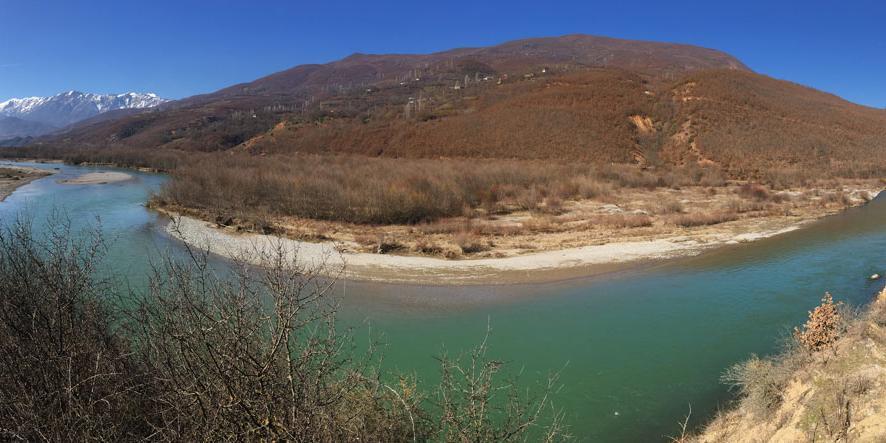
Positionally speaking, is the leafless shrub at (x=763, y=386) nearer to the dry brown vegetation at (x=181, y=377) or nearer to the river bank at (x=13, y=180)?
the dry brown vegetation at (x=181, y=377)

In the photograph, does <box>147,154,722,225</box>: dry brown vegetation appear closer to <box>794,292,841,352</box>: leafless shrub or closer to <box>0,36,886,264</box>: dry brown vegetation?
<box>0,36,886,264</box>: dry brown vegetation

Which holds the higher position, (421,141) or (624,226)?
(421,141)

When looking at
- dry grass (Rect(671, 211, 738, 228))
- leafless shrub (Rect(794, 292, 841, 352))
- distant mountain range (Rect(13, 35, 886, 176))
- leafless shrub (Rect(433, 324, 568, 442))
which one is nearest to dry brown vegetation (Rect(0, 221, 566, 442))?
leafless shrub (Rect(433, 324, 568, 442))

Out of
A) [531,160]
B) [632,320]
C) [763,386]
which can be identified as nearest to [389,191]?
[632,320]

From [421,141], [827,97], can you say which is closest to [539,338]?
[421,141]

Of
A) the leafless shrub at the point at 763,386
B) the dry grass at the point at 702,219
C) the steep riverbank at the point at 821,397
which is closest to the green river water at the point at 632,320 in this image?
the leafless shrub at the point at 763,386

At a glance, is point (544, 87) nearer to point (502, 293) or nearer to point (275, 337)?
point (502, 293)

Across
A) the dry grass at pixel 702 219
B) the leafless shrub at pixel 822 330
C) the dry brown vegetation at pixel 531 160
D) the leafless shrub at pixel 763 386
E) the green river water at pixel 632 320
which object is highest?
the dry brown vegetation at pixel 531 160
